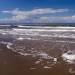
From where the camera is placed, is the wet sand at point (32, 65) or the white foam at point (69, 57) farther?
the white foam at point (69, 57)

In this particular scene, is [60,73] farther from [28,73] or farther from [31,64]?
[31,64]

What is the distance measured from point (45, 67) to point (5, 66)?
213 centimetres

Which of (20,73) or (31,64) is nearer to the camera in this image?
(20,73)

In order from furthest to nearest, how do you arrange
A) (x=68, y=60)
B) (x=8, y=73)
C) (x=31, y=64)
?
1. (x=68, y=60)
2. (x=31, y=64)
3. (x=8, y=73)

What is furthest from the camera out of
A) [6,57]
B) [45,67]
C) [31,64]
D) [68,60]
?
[6,57]

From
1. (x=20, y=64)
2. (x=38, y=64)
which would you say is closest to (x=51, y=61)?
(x=38, y=64)

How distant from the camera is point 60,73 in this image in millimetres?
9586

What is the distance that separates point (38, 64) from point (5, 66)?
5.97ft

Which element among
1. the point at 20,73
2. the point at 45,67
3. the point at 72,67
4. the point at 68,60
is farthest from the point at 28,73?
the point at 68,60

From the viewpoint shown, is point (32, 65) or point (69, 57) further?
point (69, 57)

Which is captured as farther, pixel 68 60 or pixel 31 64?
pixel 68 60

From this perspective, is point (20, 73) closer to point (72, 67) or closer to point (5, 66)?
point (5, 66)

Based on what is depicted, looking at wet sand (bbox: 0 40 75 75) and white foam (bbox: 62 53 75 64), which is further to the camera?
white foam (bbox: 62 53 75 64)

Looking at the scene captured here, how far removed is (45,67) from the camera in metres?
10.7
